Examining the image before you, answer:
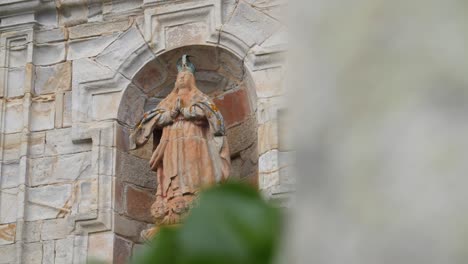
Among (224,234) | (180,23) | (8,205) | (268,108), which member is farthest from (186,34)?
(224,234)

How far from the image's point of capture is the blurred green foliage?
0.75 meters

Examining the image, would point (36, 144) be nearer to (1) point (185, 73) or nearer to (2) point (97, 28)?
(2) point (97, 28)

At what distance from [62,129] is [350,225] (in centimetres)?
636

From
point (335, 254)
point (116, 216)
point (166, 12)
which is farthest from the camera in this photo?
point (166, 12)

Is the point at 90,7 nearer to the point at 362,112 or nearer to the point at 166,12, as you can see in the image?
the point at 166,12

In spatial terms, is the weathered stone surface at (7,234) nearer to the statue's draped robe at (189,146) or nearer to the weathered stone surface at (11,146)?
the weathered stone surface at (11,146)

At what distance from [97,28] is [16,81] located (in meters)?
0.59

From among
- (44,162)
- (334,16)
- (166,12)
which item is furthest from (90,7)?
(334,16)

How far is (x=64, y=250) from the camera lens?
6629mm

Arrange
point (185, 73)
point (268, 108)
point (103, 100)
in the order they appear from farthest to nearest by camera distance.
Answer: point (103, 100) < point (185, 73) < point (268, 108)

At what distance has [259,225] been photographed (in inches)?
29.8

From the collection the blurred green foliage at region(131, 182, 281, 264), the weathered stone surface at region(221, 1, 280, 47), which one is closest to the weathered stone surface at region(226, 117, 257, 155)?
the weathered stone surface at region(221, 1, 280, 47)

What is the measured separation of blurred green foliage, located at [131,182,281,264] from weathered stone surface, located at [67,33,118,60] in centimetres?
640

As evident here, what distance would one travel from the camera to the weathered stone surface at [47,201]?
22.3 feet
